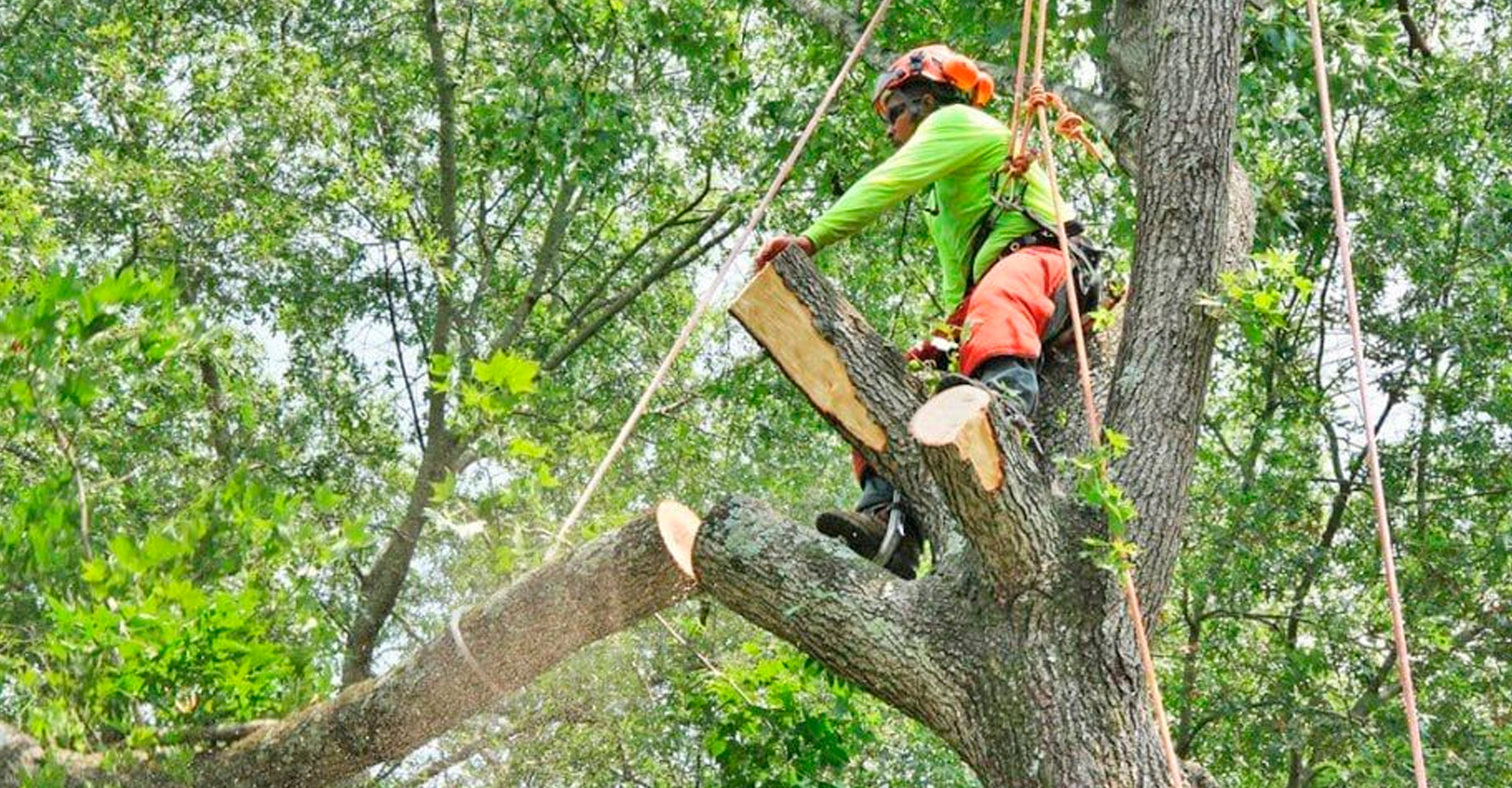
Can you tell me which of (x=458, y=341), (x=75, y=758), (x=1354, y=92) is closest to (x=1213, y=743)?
(x=1354, y=92)

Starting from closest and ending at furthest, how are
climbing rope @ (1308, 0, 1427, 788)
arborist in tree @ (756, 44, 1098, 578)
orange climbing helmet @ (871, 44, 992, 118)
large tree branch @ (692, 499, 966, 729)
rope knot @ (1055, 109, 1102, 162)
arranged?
climbing rope @ (1308, 0, 1427, 788)
large tree branch @ (692, 499, 966, 729)
arborist in tree @ (756, 44, 1098, 578)
rope knot @ (1055, 109, 1102, 162)
orange climbing helmet @ (871, 44, 992, 118)

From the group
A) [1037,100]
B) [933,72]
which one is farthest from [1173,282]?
[933,72]

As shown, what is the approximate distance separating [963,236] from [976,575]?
3.26 ft

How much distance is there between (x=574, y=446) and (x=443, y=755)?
285cm

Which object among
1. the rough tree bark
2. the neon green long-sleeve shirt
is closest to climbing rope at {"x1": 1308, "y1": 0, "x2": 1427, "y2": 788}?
the rough tree bark

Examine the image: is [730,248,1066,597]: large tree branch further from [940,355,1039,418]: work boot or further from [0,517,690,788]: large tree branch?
[0,517,690,788]: large tree branch

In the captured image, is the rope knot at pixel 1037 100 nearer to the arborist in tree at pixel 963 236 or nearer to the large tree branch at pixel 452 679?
the arborist in tree at pixel 963 236

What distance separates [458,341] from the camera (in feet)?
34.5

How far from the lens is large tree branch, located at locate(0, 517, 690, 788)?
3.62m

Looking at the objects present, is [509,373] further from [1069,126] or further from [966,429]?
[1069,126]

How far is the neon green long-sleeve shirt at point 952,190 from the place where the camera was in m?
3.76

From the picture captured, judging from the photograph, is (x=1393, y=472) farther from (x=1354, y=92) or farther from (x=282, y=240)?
(x=282, y=240)

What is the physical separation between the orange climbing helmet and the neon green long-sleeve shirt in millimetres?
113

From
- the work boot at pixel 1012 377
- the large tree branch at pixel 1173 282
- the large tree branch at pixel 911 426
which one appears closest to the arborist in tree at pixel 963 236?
the work boot at pixel 1012 377
